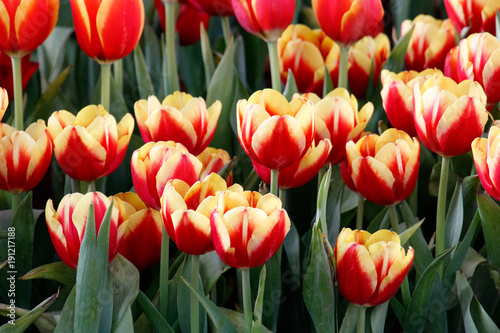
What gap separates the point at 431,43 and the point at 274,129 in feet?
1.71

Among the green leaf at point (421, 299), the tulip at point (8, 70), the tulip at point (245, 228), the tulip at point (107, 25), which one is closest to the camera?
the tulip at point (245, 228)

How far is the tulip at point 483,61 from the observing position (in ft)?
2.47

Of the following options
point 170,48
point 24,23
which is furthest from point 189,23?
point 24,23

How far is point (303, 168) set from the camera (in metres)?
0.66

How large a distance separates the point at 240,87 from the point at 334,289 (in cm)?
43

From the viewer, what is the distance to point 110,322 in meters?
0.60

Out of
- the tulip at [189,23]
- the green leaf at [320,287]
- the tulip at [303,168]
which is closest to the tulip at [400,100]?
the tulip at [303,168]

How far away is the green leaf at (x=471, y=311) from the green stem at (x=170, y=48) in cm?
54

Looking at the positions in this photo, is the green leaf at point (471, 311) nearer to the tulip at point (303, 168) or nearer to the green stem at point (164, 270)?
the tulip at point (303, 168)

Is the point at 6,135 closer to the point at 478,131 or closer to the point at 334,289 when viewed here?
the point at 334,289

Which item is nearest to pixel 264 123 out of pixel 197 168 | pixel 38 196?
pixel 197 168

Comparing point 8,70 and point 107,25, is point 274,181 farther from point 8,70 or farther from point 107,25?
point 8,70

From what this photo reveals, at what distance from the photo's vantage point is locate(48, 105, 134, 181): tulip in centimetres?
65

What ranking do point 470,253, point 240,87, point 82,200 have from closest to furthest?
point 82,200 → point 470,253 → point 240,87
